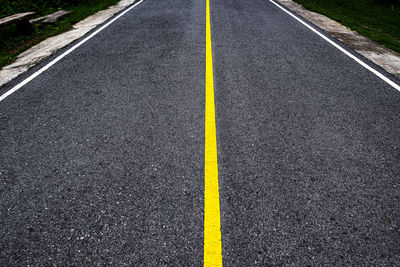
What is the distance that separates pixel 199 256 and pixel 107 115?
263 cm

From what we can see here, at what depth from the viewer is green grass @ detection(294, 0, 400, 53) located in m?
8.27

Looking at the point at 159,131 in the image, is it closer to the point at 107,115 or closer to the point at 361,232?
the point at 107,115

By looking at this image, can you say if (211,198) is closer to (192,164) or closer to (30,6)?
(192,164)

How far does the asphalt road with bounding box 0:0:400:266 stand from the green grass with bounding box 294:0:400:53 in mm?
3633

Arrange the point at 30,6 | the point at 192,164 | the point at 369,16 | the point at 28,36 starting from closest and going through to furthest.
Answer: the point at 192,164
the point at 28,36
the point at 30,6
the point at 369,16

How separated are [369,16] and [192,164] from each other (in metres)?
13.5

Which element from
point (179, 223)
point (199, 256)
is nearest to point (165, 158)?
point (179, 223)

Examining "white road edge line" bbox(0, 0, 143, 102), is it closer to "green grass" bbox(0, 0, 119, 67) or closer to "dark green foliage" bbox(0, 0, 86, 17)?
"green grass" bbox(0, 0, 119, 67)

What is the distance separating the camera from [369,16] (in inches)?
471

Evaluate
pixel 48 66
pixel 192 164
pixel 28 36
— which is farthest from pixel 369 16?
pixel 28 36

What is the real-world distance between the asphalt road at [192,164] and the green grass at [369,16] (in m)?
3.63

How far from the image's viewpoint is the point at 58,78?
4.99 metres

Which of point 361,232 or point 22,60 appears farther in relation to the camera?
point 22,60

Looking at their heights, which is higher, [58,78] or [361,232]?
[58,78]
